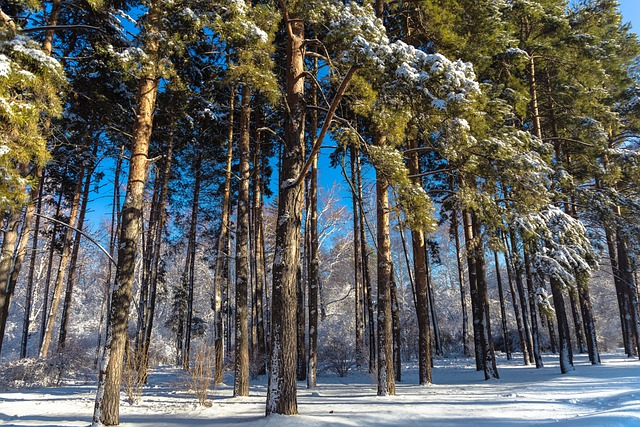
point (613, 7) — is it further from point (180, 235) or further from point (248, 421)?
point (180, 235)

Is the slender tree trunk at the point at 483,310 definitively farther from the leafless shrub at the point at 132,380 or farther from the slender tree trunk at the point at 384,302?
the leafless shrub at the point at 132,380

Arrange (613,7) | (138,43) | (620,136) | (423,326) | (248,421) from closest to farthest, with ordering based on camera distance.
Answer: (248,421) → (138,43) → (423,326) → (613,7) → (620,136)

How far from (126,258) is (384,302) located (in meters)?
5.35

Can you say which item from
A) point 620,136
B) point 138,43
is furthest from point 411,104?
point 620,136

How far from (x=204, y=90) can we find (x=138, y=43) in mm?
4206

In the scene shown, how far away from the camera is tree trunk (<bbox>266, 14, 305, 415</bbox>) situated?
5.44m

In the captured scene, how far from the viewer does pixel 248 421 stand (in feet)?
17.8

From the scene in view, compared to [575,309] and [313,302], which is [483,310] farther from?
[575,309]

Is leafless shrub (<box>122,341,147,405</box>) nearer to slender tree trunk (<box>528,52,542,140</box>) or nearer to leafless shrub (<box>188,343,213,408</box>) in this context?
leafless shrub (<box>188,343,213,408</box>)

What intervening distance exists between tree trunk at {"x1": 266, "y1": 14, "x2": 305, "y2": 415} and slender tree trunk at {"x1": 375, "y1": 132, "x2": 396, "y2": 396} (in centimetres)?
220

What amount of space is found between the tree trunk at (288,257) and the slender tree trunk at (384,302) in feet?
7.23

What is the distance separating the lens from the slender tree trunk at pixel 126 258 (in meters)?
5.47

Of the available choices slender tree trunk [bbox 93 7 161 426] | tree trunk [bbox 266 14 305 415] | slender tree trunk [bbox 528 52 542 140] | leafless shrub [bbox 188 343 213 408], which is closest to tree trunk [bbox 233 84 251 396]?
leafless shrub [bbox 188 343 213 408]

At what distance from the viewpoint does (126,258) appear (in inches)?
239
